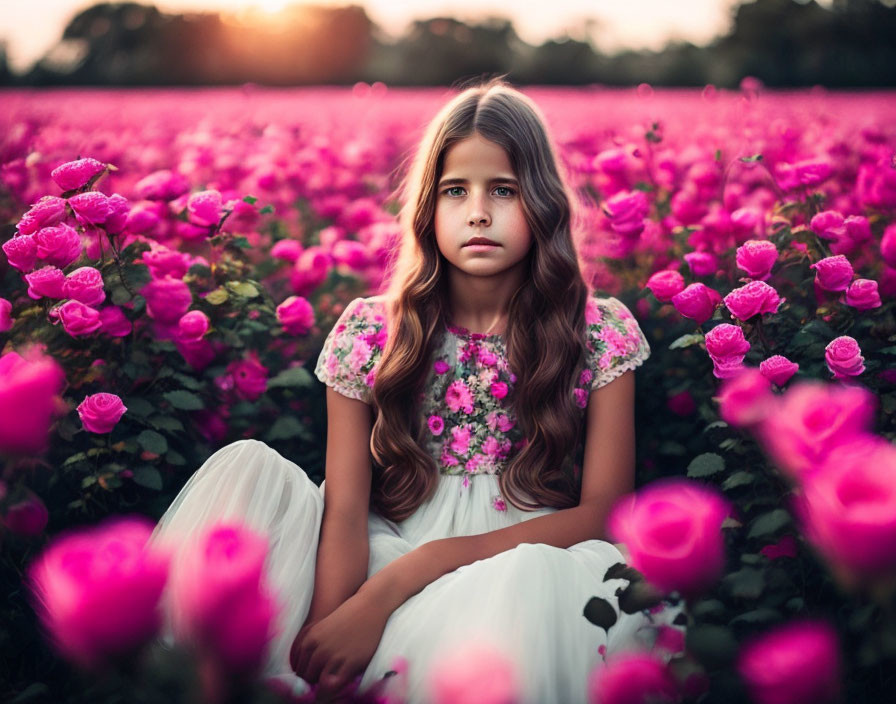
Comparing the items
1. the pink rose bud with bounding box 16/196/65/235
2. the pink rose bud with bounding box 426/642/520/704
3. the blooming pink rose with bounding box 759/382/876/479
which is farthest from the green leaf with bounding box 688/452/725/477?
the pink rose bud with bounding box 16/196/65/235

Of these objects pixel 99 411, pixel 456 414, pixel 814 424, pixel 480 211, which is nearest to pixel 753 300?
pixel 480 211

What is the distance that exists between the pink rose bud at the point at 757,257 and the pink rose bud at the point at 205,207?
1.36m

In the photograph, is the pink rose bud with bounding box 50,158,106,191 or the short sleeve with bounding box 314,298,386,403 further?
the short sleeve with bounding box 314,298,386,403

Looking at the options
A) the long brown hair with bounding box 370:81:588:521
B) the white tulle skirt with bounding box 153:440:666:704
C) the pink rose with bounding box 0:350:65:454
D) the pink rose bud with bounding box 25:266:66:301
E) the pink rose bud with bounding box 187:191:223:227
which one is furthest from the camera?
the pink rose bud with bounding box 187:191:223:227

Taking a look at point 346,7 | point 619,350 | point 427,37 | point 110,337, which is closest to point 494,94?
point 619,350

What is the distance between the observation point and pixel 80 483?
6.28 ft

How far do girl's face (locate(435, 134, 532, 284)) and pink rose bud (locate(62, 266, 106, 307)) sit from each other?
0.79 m

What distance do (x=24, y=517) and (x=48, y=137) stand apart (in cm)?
333

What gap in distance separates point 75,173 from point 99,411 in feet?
1.92

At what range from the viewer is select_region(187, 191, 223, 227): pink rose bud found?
7.13 feet

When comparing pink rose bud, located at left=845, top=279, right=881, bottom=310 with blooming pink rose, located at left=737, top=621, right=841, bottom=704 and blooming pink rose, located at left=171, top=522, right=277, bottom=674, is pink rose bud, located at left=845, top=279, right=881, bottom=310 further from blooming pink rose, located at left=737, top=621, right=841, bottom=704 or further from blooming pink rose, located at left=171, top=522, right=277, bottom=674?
blooming pink rose, located at left=171, top=522, right=277, bottom=674

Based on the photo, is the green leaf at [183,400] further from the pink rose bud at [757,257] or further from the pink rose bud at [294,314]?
the pink rose bud at [757,257]

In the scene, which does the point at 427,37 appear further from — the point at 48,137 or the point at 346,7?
the point at 48,137

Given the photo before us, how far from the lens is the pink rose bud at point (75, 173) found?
189cm
